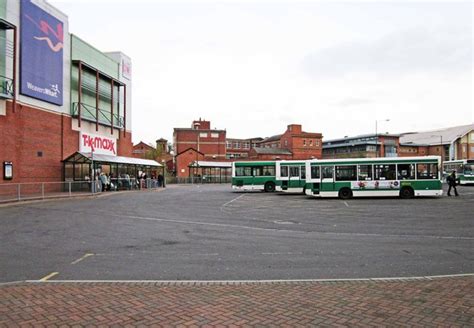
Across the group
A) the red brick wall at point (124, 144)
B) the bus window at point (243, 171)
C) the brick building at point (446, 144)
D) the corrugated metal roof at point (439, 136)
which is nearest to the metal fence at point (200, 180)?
the red brick wall at point (124, 144)

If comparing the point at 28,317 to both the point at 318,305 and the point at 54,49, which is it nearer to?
the point at 318,305

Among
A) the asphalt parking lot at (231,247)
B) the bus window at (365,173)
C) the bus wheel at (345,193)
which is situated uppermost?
the bus window at (365,173)

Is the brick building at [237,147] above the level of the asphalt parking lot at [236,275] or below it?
above

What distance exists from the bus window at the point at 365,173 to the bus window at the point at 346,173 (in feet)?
1.29

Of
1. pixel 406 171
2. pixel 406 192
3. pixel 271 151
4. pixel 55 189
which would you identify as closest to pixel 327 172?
pixel 406 171

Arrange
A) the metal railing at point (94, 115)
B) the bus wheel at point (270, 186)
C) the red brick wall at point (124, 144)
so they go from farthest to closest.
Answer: the red brick wall at point (124, 144), the bus wheel at point (270, 186), the metal railing at point (94, 115)

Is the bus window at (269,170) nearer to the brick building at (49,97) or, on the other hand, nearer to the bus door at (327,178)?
the bus door at (327,178)

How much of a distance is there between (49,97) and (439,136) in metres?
102

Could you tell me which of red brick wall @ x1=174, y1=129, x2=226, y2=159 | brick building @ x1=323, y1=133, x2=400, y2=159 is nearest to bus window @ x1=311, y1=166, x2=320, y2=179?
red brick wall @ x1=174, y1=129, x2=226, y2=159

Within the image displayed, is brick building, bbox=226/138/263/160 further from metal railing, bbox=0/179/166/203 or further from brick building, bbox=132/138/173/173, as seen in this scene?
metal railing, bbox=0/179/166/203

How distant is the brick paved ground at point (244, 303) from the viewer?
4605mm

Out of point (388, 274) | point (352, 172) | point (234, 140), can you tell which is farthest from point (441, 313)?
point (234, 140)

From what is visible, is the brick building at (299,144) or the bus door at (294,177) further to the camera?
the brick building at (299,144)

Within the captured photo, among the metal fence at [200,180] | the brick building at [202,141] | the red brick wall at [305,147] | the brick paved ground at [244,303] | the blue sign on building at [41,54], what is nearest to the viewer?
the brick paved ground at [244,303]
